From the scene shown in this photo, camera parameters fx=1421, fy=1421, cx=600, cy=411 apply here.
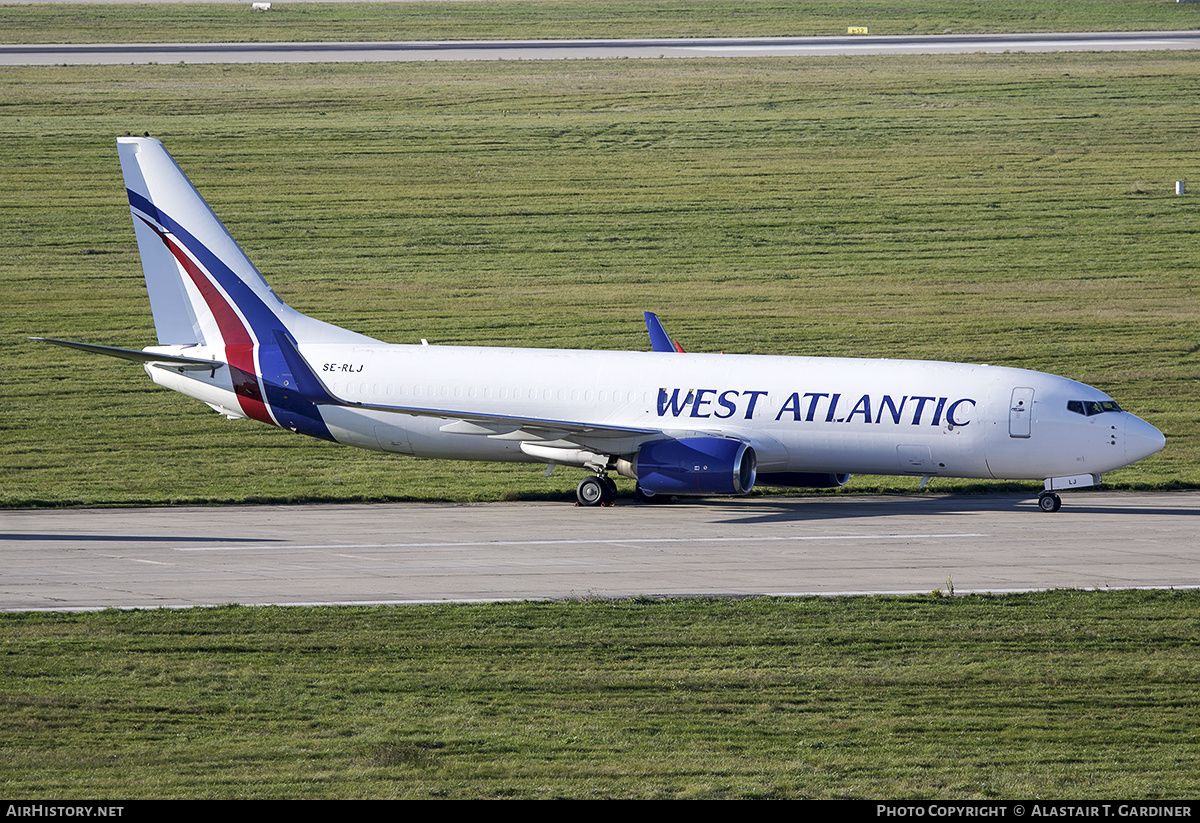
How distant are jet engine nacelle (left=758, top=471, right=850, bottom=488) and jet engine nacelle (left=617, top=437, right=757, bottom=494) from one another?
1848mm

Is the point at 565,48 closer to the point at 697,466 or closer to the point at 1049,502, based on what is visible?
the point at 697,466

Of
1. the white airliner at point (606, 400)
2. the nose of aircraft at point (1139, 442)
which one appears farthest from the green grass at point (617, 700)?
the white airliner at point (606, 400)

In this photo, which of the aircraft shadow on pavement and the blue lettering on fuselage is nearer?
the aircraft shadow on pavement

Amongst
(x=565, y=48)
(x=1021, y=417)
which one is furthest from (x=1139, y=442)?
(x=565, y=48)

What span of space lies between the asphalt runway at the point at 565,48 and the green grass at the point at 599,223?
12.9 ft

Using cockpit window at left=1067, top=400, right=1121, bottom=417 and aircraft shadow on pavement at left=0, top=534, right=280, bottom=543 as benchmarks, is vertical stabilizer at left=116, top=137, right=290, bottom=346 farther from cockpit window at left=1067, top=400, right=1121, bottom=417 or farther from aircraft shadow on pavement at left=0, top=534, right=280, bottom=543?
cockpit window at left=1067, top=400, right=1121, bottom=417

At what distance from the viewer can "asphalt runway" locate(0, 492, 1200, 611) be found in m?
28.3

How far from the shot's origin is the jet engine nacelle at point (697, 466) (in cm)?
3691

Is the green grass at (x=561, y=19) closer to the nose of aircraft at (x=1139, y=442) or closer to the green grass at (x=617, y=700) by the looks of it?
the nose of aircraft at (x=1139, y=442)

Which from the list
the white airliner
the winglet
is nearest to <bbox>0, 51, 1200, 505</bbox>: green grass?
the white airliner

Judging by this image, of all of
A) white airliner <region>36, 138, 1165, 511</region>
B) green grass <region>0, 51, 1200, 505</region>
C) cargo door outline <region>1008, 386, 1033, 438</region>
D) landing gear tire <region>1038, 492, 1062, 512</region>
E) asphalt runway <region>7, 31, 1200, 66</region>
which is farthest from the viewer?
asphalt runway <region>7, 31, 1200, 66</region>

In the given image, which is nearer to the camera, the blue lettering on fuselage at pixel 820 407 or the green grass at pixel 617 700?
the green grass at pixel 617 700

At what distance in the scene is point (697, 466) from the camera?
1458 inches

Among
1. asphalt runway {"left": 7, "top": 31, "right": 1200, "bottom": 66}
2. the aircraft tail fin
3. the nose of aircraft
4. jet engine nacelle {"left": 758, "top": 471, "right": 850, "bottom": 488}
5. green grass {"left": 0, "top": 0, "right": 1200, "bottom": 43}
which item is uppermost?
green grass {"left": 0, "top": 0, "right": 1200, "bottom": 43}
